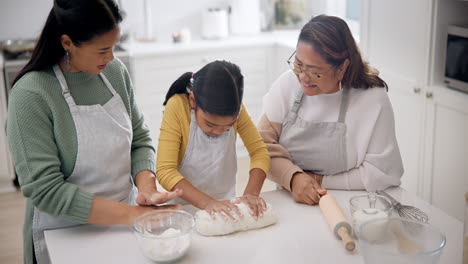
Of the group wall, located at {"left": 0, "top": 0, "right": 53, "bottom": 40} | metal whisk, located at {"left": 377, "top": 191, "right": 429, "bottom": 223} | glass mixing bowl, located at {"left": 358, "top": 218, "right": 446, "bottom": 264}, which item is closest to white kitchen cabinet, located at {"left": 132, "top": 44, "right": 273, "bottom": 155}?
wall, located at {"left": 0, "top": 0, "right": 53, "bottom": 40}

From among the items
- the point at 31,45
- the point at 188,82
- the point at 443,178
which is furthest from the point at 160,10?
the point at 188,82

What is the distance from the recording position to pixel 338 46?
1.84 m

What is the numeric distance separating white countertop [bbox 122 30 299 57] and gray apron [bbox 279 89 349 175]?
2167 mm

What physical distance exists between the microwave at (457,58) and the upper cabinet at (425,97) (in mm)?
42

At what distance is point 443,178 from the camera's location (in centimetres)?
292

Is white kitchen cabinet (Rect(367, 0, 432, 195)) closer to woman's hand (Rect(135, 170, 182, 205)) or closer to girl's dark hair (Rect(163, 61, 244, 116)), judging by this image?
girl's dark hair (Rect(163, 61, 244, 116))

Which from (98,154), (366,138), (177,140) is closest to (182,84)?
(177,140)

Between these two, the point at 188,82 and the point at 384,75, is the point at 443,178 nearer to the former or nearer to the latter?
the point at 384,75

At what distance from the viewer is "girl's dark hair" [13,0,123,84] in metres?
1.51

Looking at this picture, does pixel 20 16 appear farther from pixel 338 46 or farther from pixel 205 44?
pixel 338 46

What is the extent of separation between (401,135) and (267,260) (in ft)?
6.20

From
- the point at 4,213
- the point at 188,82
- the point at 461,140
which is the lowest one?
the point at 4,213

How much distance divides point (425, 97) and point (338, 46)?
→ 1.26 m

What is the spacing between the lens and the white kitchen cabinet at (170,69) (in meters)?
4.05
